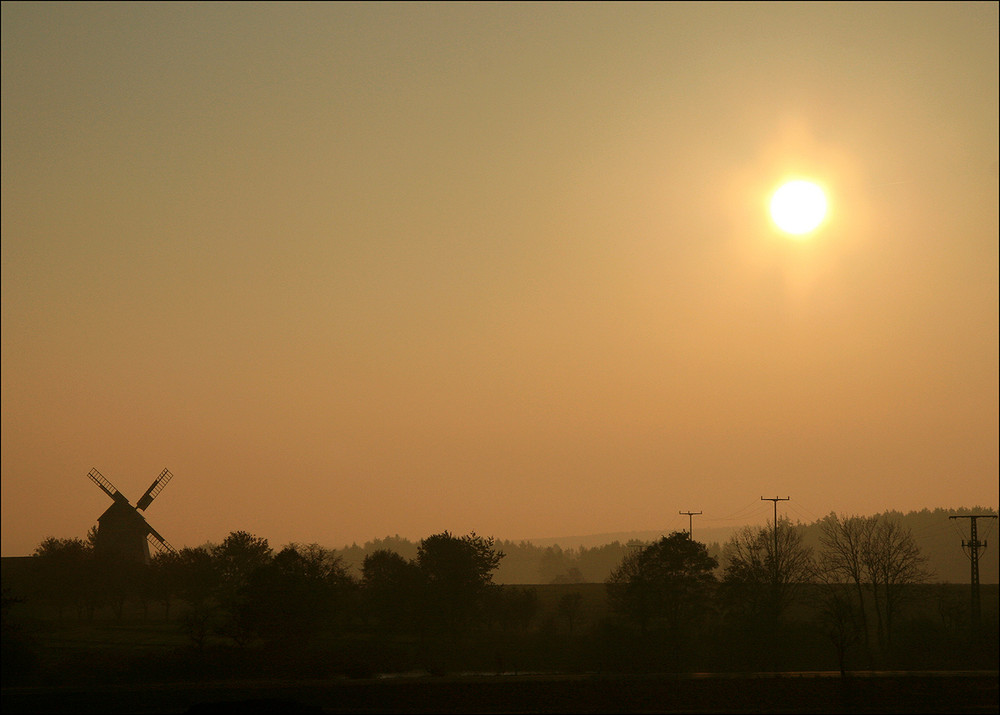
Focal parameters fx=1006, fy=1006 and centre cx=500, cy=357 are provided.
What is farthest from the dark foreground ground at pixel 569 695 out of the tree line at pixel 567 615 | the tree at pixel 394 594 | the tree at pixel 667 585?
the tree at pixel 394 594

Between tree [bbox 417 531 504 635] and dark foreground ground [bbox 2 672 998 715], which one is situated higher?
tree [bbox 417 531 504 635]

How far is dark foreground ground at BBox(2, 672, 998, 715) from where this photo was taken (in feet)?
161

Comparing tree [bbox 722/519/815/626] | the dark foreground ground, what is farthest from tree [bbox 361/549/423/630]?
tree [bbox 722/519/815/626]

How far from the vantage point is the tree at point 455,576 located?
82.1 metres

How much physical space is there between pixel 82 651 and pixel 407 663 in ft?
75.6

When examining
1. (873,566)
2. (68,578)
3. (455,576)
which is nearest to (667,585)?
(455,576)

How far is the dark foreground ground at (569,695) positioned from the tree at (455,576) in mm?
20087

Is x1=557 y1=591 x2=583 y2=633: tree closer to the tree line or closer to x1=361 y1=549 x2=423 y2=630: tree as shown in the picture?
the tree line

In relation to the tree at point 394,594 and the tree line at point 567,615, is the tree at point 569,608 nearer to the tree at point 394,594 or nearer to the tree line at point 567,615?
the tree line at point 567,615

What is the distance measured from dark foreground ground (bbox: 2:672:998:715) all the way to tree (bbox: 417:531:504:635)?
20087 mm

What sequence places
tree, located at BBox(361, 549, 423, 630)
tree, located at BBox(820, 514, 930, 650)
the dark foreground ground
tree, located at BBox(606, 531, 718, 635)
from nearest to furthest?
1. the dark foreground ground
2. tree, located at BBox(606, 531, 718, 635)
3. tree, located at BBox(361, 549, 423, 630)
4. tree, located at BBox(820, 514, 930, 650)

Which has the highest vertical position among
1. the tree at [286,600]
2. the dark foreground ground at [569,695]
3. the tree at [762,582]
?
the tree at [762,582]

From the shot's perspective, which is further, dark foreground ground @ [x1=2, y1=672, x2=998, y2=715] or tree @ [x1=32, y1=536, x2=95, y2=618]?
tree @ [x1=32, y1=536, x2=95, y2=618]

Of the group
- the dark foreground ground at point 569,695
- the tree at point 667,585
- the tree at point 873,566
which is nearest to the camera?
the dark foreground ground at point 569,695
